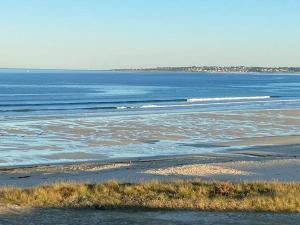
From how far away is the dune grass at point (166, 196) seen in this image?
45.6ft

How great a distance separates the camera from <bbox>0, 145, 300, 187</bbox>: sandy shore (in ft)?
65.0

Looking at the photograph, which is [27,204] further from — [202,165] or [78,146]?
[78,146]

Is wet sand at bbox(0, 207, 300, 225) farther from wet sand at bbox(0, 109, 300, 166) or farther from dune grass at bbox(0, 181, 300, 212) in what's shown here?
wet sand at bbox(0, 109, 300, 166)

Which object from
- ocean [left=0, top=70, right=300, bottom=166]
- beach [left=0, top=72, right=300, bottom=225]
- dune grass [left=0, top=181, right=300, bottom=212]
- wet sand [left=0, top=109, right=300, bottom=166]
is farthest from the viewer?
wet sand [left=0, top=109, right=300, bottom=166]

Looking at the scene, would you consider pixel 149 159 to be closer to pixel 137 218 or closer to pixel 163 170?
pixel 163 170

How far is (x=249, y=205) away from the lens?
45.5ft

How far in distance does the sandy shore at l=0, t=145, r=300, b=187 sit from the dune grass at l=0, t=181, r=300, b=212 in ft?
10.4

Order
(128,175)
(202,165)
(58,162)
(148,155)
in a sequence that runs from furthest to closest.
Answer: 1. (148,155)
2. (58,162)
3. (202,165)
4. (128,175)

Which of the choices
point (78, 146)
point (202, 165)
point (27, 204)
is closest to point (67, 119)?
point (78, 146)

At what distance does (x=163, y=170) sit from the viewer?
840 inches

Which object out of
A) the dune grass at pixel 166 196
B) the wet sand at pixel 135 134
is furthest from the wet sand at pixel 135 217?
the wet sand at pixel 135 134

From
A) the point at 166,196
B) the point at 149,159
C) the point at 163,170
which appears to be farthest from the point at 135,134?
the point at 166,196

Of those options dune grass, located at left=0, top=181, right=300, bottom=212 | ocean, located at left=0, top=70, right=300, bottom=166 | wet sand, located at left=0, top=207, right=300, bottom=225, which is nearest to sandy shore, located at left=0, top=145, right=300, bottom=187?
ocean, located at left=0, top=70, right=300, bottom=166

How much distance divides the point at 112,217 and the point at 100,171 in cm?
882
